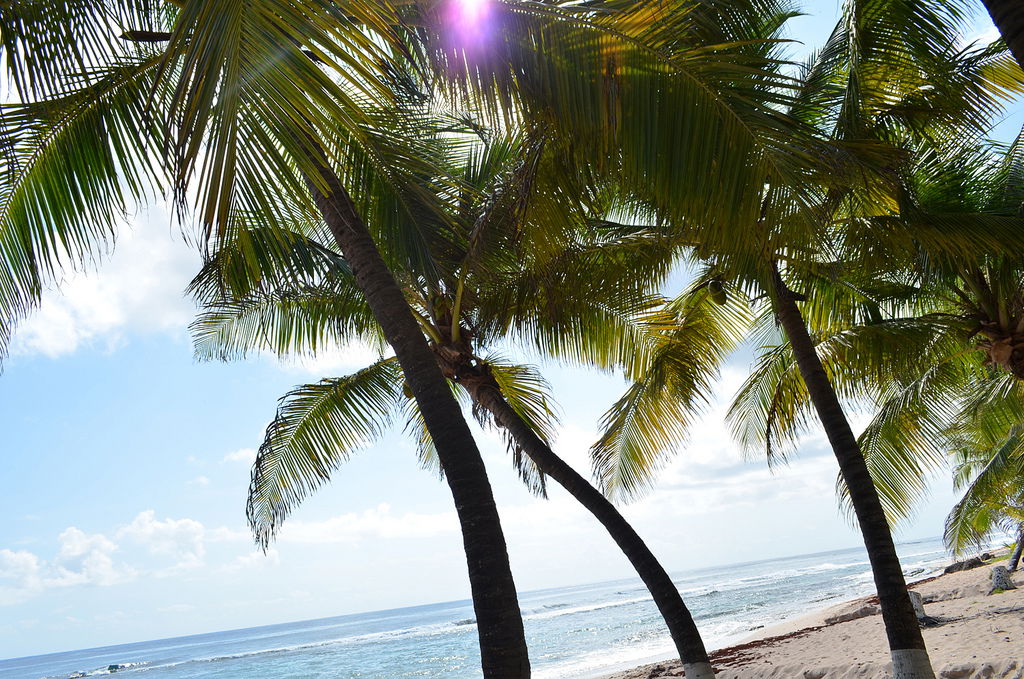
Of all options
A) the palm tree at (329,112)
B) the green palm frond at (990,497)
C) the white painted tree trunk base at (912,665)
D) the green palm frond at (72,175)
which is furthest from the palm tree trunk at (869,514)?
the green palm frond at (990,497)

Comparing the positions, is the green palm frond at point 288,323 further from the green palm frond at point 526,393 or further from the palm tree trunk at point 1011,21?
the palm tree trunk at point 1011,21

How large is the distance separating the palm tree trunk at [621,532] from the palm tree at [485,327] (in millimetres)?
13

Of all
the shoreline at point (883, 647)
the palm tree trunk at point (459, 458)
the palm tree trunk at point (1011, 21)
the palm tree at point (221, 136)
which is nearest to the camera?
the palm tree at point (221, 136)

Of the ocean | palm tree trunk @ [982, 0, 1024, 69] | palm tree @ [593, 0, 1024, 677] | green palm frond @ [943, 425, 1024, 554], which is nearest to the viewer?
palm tree trunk @ [982, 0, 1024, 69]

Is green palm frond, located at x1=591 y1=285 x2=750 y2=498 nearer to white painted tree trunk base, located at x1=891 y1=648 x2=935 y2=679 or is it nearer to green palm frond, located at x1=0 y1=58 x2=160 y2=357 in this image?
white painted tree trunk base, located at x1=891 y1=648 x2=935 y2=679

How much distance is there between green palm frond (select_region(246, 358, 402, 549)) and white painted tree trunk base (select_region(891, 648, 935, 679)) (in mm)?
5732

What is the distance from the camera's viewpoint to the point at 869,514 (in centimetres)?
579

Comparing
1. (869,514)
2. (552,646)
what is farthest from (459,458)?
(552,646)

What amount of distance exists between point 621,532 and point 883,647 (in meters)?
6.44

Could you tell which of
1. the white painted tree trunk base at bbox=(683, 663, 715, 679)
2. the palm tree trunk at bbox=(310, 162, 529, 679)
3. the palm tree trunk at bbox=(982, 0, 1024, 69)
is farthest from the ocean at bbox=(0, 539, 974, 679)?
the palm tree trunk at bbox=(982, 0, 1024, 69)

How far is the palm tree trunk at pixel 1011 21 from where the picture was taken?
264 centimetres

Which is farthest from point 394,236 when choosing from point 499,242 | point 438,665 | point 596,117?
point 438,665

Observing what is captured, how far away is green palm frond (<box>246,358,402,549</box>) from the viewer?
27.8 feet

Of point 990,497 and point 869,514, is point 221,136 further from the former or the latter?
point 990,497
